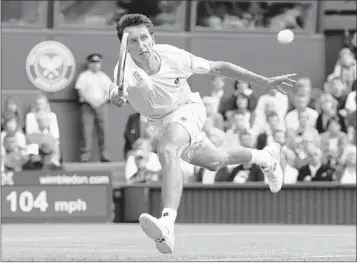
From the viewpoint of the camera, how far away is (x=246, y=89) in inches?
808

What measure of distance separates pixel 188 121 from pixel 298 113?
379 inches

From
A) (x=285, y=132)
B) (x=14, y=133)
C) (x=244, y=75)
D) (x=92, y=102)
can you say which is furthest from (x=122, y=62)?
(x=92, y=102)

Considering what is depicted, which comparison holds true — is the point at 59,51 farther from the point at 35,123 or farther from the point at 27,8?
the point at 35,123

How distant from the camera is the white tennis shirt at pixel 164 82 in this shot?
1018 centimetres

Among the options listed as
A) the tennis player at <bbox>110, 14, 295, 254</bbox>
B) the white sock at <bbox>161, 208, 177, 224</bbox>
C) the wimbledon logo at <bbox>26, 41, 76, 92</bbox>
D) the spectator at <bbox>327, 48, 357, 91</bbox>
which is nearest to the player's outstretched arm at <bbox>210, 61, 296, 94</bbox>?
the tennis player at <bbox>110, 14, 295, 254</bbox>

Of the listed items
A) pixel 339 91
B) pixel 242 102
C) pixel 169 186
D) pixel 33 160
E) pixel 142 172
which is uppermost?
pixel 339 91

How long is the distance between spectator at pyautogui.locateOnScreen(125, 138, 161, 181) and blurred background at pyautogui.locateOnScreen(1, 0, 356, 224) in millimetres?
16

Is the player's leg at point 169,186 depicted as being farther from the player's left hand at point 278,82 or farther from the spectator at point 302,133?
the spectator at point 302,133

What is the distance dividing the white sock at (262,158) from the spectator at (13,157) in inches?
304

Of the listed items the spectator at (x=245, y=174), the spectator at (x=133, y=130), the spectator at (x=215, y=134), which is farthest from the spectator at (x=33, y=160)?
the spectator at (x=245, y=174)

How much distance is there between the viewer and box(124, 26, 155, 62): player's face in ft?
32.1

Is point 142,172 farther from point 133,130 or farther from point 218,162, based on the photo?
point 218,162

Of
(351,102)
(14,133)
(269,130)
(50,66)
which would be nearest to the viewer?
(14,133)

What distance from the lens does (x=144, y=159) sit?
1872 cm
